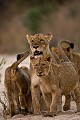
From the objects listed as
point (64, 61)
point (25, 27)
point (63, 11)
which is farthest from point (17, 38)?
point (64, 61)

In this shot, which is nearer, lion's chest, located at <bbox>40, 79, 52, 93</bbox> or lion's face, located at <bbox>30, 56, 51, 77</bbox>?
lion's face, located at <bbox>30, 56, 51, 77</bbox>

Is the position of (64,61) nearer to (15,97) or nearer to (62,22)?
(15,97)

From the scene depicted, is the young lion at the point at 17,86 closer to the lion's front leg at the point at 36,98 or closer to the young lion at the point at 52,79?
the lion's front leg at the point at 36,98

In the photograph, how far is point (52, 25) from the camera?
1287 inches

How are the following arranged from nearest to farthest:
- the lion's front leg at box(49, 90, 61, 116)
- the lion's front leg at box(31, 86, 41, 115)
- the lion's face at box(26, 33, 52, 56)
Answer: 1. the lion's front leg at box(49, 90, 61, 116)
2. the lion's front leg at box(31, 86, 41, 115)
3. the lion's face at box(26, 33, 52, 56)

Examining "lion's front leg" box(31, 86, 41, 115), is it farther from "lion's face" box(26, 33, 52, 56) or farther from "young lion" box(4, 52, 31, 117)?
"lion's face" box(26, 33, 52, 56)

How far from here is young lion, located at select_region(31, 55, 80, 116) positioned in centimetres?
925

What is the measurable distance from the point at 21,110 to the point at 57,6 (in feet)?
92.9

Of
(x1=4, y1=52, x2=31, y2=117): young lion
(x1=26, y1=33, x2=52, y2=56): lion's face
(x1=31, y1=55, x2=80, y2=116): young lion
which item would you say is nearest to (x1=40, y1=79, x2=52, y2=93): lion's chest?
(x1=31, y1=55, x2=80, y2=116): young lion

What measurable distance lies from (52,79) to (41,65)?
1.06 feet

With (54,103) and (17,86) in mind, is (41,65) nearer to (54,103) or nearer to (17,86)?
(54,103)

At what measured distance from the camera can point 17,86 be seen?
983 centimetres

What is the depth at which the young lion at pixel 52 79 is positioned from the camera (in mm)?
9245

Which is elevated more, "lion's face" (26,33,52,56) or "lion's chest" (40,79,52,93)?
"lion's face" (26,33,52,56)
